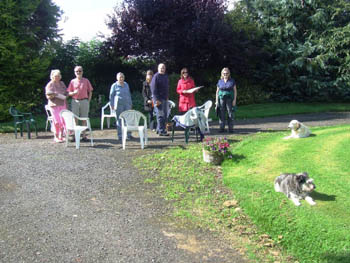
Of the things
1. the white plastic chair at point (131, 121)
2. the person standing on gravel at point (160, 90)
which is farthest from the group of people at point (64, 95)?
the person standing on gravel at point (160, 90)

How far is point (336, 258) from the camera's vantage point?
4.09 metres

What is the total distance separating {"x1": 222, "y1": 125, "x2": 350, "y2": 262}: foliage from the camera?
14.5ft

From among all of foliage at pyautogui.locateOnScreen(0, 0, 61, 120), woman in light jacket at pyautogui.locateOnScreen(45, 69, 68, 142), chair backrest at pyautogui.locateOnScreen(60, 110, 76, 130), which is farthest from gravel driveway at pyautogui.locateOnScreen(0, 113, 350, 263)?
foliage at pyautogui.locateOnScreen(0, 0, 61, 120)

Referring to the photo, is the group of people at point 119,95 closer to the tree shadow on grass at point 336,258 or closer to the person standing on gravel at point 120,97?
the person standing on gravel at point 120,97

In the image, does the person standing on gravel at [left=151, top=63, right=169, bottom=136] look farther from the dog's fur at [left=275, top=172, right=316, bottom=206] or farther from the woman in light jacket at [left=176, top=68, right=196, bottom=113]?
the dog's fur at [left=275, top=172, right=316, bottom=206]

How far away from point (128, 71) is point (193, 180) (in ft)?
46.6

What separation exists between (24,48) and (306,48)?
1518cm

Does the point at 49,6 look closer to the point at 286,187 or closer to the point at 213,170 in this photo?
the point at 213,170

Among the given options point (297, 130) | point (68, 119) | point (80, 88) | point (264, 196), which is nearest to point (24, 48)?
point (80, 88)

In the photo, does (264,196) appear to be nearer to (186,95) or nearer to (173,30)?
(186,95)

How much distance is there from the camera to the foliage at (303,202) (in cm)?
441

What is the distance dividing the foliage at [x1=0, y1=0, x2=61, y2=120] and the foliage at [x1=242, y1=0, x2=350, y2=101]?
1224cm

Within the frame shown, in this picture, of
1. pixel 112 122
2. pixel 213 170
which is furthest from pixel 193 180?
pixel 112 122

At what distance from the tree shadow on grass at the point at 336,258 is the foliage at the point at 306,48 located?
1881cm
